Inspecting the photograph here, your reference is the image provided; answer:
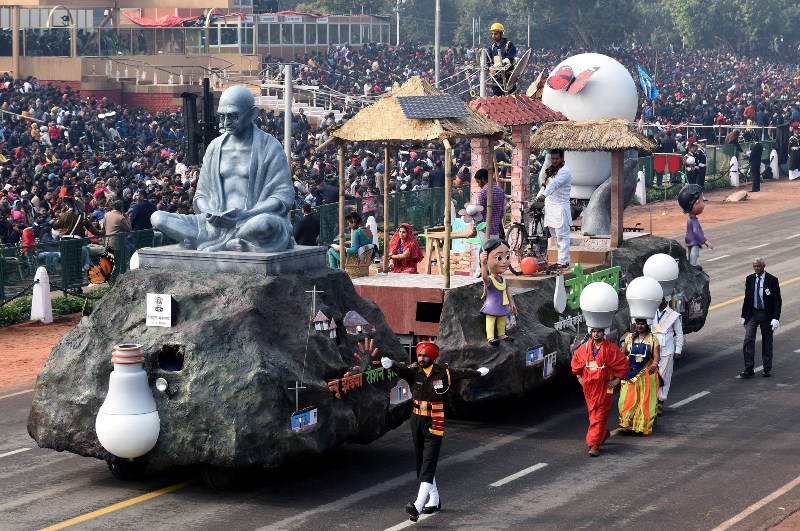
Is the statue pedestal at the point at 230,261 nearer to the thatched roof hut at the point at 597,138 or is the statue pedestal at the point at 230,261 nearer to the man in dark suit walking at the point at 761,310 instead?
the thatched roof hut at the point at 597,138

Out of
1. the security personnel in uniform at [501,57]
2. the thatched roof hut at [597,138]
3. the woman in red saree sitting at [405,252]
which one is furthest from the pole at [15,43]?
the woman in red saree sitting at [405,252]

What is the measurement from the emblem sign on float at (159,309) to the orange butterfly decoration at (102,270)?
13.7 meters

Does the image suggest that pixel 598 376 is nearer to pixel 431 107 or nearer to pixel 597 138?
pixel 431 107

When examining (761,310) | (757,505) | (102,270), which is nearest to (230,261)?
(757,505)

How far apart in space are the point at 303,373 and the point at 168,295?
165cm

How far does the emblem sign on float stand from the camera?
16.3m

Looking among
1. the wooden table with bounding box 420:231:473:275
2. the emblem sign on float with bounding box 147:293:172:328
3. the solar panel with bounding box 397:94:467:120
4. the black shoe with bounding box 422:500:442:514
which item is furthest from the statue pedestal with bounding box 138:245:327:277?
the wooden table with bounding box 420:231:473:275

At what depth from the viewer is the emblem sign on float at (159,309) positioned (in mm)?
16328

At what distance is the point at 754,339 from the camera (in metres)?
22.5

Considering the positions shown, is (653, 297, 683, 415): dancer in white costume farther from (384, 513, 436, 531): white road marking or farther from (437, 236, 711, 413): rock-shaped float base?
(384, 513, 436, 531): white road marking

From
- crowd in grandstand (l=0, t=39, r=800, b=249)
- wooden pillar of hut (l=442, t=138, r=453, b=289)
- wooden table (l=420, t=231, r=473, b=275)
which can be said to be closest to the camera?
wooden pillar of hut (l=442, t=138, r=453, b=289)

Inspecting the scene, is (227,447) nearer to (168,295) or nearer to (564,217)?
(168,295)

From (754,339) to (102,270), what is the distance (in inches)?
515

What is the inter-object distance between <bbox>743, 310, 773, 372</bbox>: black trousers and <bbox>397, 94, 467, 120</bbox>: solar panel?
5.71m
